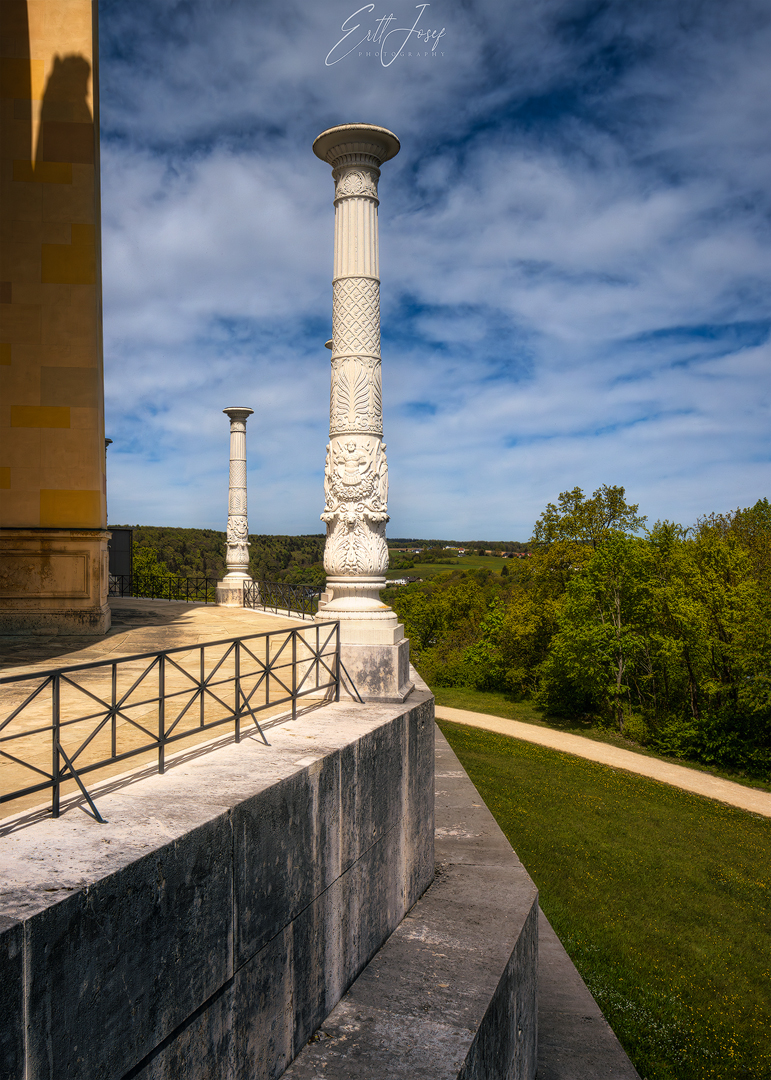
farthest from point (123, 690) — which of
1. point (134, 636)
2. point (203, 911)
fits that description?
point (134, 636)

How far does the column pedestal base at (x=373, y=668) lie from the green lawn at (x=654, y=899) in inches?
239

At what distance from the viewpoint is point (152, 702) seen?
4945mm

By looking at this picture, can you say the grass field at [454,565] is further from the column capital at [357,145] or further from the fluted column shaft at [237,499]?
the column capital at [357,145]

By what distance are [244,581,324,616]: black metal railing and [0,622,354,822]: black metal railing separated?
19.8ft

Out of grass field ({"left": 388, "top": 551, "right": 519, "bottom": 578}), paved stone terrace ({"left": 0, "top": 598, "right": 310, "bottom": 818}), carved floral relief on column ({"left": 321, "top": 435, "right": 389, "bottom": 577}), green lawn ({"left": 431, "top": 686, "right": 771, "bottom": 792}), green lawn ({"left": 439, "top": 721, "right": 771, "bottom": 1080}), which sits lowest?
green lawn ({"left": 431, "top": 686, "right": 771, "bottom": 792})

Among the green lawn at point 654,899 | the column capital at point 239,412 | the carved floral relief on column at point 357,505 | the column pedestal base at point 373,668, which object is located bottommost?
the green lawn at point 654,899

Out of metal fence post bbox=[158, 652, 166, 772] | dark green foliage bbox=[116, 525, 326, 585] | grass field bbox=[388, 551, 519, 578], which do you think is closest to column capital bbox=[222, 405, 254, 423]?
metal fence post bbox=[158, 652, 166, 772]

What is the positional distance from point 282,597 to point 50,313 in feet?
25.4

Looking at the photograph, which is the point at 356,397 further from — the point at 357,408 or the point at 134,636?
the point at 134,636

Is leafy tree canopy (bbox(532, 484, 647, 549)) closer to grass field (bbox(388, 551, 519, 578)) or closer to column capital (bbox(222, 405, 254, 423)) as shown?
column capital (bbox(222, 405, 254, 423))

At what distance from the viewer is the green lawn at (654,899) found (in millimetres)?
9406

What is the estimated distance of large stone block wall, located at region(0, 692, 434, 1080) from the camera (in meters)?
2.73

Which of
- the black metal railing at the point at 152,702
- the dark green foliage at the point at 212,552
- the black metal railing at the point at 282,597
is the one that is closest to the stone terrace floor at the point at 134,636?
the black metal railing at the point at 282,597

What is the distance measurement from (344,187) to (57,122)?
25.9 ft
